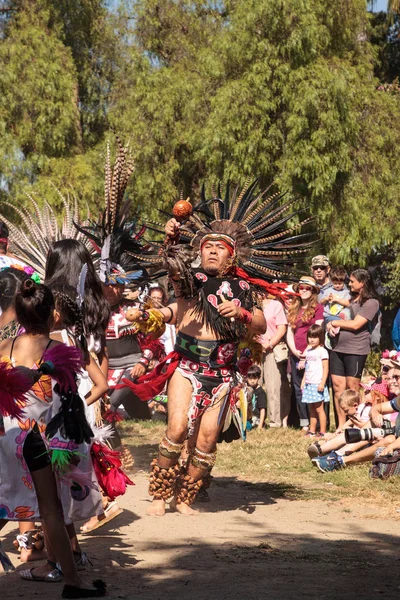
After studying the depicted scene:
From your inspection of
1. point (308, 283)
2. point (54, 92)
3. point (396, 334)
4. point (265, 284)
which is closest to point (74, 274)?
point (265, 284)

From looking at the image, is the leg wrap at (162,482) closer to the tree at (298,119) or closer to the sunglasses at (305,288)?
the sunglasses at (305,288)

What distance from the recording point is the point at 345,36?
806 inches

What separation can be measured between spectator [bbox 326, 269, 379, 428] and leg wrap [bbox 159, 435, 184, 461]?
14.7 feet

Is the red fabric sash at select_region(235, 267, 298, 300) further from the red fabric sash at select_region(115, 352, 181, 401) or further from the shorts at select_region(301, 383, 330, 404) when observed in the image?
the shorts at select_region(301, 383, 330, 404)

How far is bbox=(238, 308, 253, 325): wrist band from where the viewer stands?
6902mm

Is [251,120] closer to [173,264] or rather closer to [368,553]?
[173,264]

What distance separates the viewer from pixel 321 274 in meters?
12.0

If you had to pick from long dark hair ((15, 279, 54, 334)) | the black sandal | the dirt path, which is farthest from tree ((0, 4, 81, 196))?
the black sandal

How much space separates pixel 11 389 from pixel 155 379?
289 cm

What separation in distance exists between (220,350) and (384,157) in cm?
1419

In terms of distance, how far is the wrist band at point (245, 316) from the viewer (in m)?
6.90

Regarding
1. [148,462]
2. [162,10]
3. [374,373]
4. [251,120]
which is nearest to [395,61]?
[162,10]

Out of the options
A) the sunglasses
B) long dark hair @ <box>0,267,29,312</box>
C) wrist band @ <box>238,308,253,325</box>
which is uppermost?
long dark hair @ <box>0,267,29,312</box>

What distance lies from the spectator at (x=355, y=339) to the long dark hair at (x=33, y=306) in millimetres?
6907
